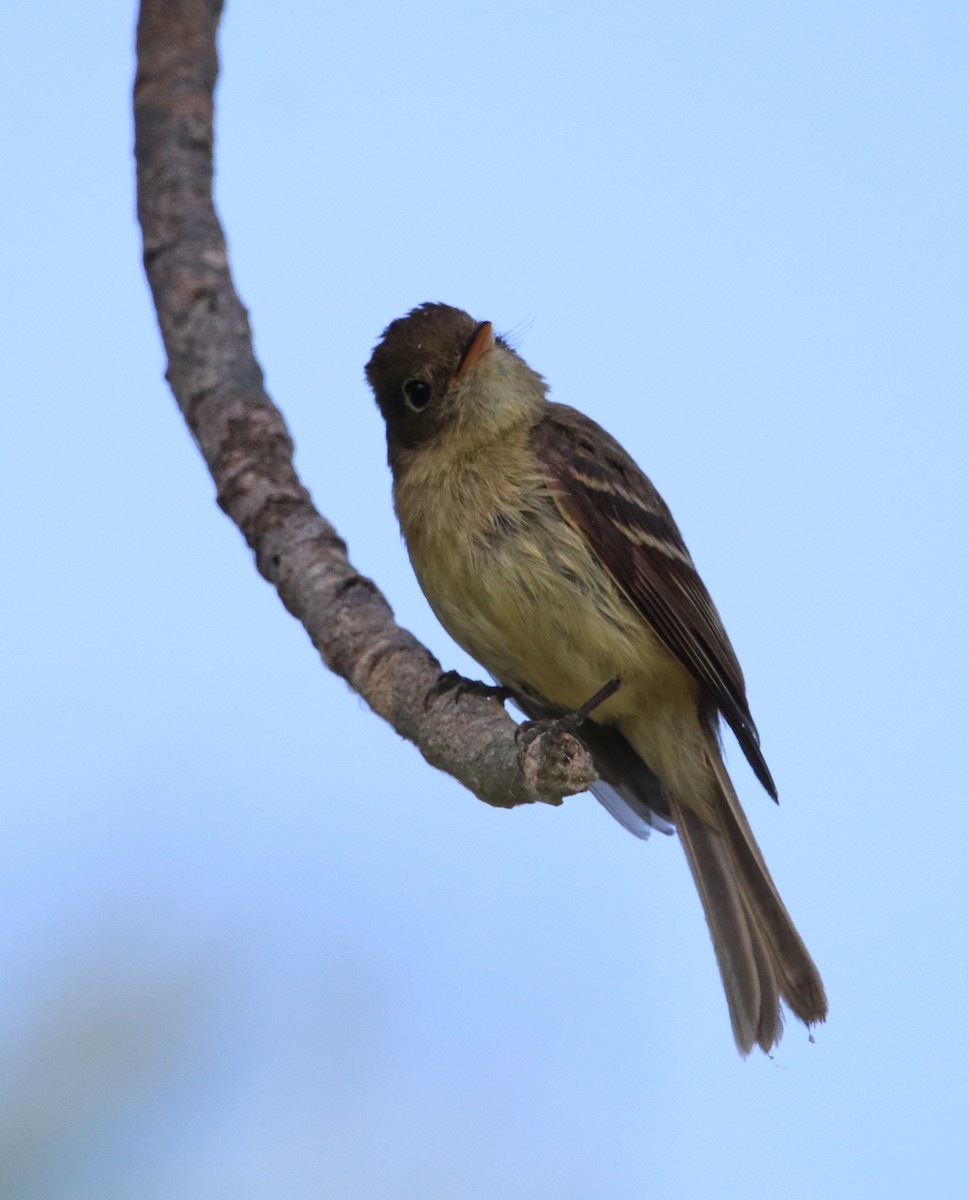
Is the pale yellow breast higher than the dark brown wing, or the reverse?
the dark brown wing

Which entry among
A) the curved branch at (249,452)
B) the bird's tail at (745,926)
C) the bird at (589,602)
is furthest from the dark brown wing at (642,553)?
the curved branch at (249,452)

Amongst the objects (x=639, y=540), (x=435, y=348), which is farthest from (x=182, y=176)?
(x=639, y=540)

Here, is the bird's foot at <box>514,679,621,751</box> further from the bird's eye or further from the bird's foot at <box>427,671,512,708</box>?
the bird's eye

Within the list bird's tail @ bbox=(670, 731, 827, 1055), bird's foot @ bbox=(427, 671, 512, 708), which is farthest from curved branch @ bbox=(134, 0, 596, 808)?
bird's tail @ bbox=(670, 731, 827, 1055)

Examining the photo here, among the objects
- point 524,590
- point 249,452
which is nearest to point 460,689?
point 524,590

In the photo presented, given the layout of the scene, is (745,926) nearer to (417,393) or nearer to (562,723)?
(562,723)

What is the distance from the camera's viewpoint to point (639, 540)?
620 cm

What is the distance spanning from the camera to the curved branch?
5.05 m

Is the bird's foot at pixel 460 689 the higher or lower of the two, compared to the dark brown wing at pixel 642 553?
lower

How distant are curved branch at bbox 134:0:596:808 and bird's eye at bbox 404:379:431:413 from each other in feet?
1.63

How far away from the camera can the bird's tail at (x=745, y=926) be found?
5984 mm

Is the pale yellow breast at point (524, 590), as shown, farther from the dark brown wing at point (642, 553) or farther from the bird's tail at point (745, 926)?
the bird's tail at point (745, 926)

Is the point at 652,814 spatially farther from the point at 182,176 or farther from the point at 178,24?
the point at 178,24

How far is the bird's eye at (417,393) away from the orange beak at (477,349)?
0.43ft
